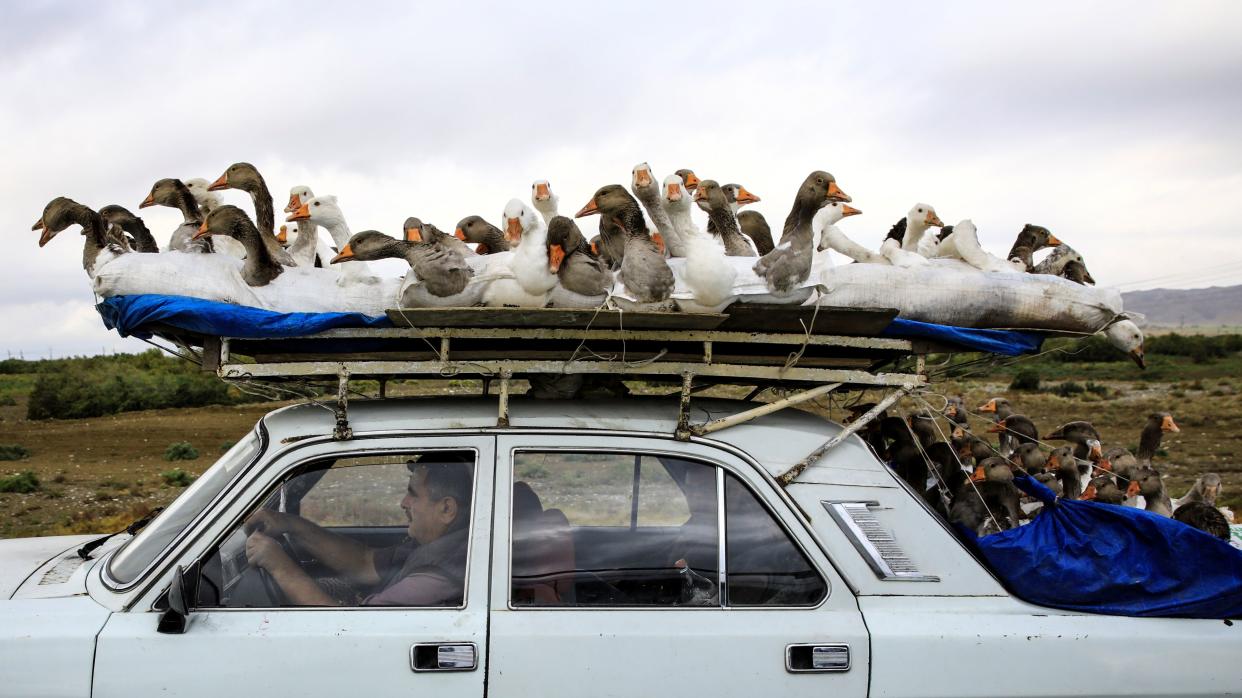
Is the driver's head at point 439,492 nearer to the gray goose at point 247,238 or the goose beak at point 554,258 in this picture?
the goose beak at point 554,258

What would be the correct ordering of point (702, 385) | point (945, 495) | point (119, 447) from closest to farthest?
point (702, 385)
point (945, 495)
point (119, 447)

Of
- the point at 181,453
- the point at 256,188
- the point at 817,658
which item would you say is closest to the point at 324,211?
the point at 256,188

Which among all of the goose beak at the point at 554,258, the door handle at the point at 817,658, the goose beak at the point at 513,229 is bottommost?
the door handle at the point at 817,658

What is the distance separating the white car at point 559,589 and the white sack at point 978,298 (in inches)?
25.4

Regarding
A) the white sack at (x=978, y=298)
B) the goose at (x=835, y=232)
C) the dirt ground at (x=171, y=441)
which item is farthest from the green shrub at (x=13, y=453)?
the white sack at (x=978, y=298)

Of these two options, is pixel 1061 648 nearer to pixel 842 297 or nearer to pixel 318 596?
pixel 842 297

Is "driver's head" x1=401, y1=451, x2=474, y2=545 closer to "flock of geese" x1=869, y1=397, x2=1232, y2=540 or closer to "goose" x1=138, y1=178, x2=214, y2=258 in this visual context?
"flock of geese" x1=869, y1=397, x2=1232, y2=540

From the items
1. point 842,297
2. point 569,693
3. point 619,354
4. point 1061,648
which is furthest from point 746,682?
point 842,297

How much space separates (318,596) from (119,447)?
21635mm

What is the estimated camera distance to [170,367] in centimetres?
3997

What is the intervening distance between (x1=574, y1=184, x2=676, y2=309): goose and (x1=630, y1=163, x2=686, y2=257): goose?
274 millimetres

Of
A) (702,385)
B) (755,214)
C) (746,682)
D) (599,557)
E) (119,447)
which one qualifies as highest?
(755,214)

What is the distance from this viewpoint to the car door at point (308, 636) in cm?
301

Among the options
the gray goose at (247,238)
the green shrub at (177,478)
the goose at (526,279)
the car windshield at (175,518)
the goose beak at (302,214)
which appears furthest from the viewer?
the green shrub at (177,478)
